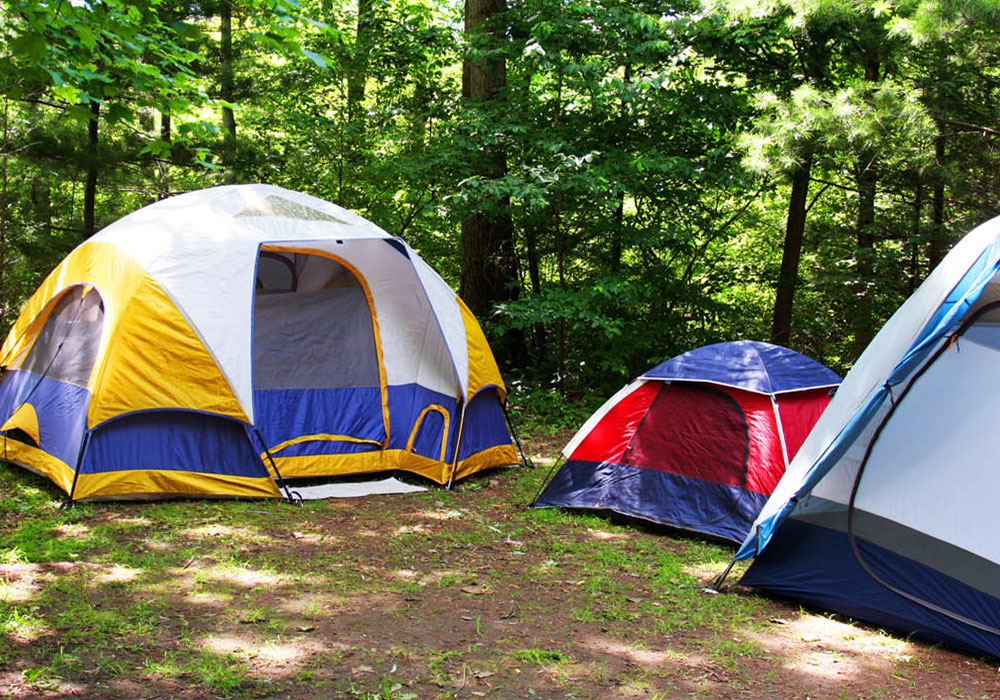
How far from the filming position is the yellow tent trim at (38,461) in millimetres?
5414

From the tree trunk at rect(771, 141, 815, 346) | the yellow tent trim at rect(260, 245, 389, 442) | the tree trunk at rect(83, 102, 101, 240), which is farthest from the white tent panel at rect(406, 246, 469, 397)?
the tree trunk at rect(83, 102, 101, 240)

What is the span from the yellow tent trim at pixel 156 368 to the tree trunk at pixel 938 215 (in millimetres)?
5957

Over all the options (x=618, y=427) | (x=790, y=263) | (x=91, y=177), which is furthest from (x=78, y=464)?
(x=790, y=263)

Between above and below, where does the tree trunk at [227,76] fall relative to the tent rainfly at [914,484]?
above

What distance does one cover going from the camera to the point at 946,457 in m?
3.95

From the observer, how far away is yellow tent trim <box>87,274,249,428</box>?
5.43 metres

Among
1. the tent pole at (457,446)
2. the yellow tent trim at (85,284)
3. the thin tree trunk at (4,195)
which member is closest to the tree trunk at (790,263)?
the tent pole at (457,446)

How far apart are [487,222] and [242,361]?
5.10m

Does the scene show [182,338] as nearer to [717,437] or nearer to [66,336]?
[66,336]

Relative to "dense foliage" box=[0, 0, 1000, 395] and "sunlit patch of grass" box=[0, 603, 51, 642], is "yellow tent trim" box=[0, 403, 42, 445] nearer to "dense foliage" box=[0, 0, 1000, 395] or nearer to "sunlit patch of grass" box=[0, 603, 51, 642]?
"sunlit patch of grass" box=[0, 603, 51, 642]

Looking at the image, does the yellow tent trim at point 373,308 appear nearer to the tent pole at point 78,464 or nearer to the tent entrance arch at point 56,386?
the tent entrance arch at point 56,386

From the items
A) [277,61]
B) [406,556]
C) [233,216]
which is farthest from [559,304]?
[277,61]

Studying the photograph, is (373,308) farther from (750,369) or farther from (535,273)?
(535,273)

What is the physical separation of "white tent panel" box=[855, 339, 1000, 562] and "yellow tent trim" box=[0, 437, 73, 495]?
4.77m
